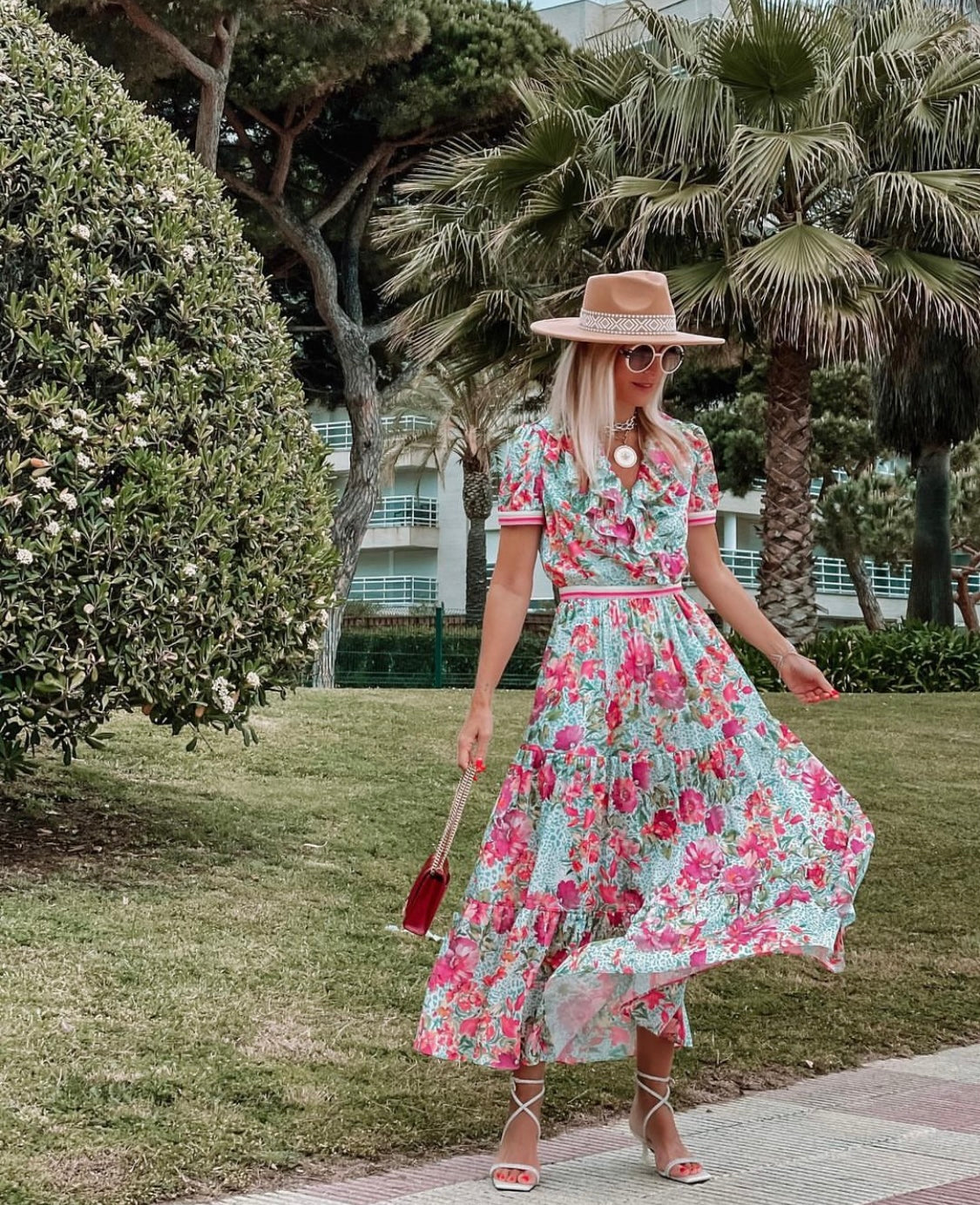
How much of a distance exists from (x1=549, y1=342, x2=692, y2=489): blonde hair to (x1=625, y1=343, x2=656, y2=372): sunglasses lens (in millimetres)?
35

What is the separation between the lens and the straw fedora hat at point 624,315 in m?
3.37

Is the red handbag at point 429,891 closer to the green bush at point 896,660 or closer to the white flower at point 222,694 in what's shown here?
the white flower at point 222,694

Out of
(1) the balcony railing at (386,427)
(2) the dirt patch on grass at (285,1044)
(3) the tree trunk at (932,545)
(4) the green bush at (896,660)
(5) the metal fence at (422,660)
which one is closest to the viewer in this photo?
(2) the dirt patch on grass at (285,1044)

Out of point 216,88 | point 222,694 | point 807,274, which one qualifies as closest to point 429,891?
point 222,694

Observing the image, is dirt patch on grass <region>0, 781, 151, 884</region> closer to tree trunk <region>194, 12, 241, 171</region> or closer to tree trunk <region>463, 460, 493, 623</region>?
tree trunk <region>194, 12, 241, 171</region>

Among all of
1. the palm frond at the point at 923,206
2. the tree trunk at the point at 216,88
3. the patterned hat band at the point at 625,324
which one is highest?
the tree trunk at the point at 216,88

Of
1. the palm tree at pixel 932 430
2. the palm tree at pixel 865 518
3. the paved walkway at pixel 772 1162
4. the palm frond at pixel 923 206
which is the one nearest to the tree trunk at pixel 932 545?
the palm tree at pixel 932 430

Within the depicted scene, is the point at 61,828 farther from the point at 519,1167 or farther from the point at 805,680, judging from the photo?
the point at 805,680

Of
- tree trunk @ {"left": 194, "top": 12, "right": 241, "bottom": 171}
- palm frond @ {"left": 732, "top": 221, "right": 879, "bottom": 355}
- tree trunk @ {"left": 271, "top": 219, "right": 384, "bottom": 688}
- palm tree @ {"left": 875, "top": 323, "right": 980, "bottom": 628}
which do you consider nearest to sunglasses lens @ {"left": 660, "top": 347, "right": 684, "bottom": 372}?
palm frond @ {"left": 732, "top": 221, "right": 879, "bottom": 355}

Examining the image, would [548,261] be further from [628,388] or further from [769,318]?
[628,388]

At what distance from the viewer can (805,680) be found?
135 inches

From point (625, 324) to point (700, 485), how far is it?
0.43 m

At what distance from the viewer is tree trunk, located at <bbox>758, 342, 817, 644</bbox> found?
47.3ft

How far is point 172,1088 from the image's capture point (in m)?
3.76
